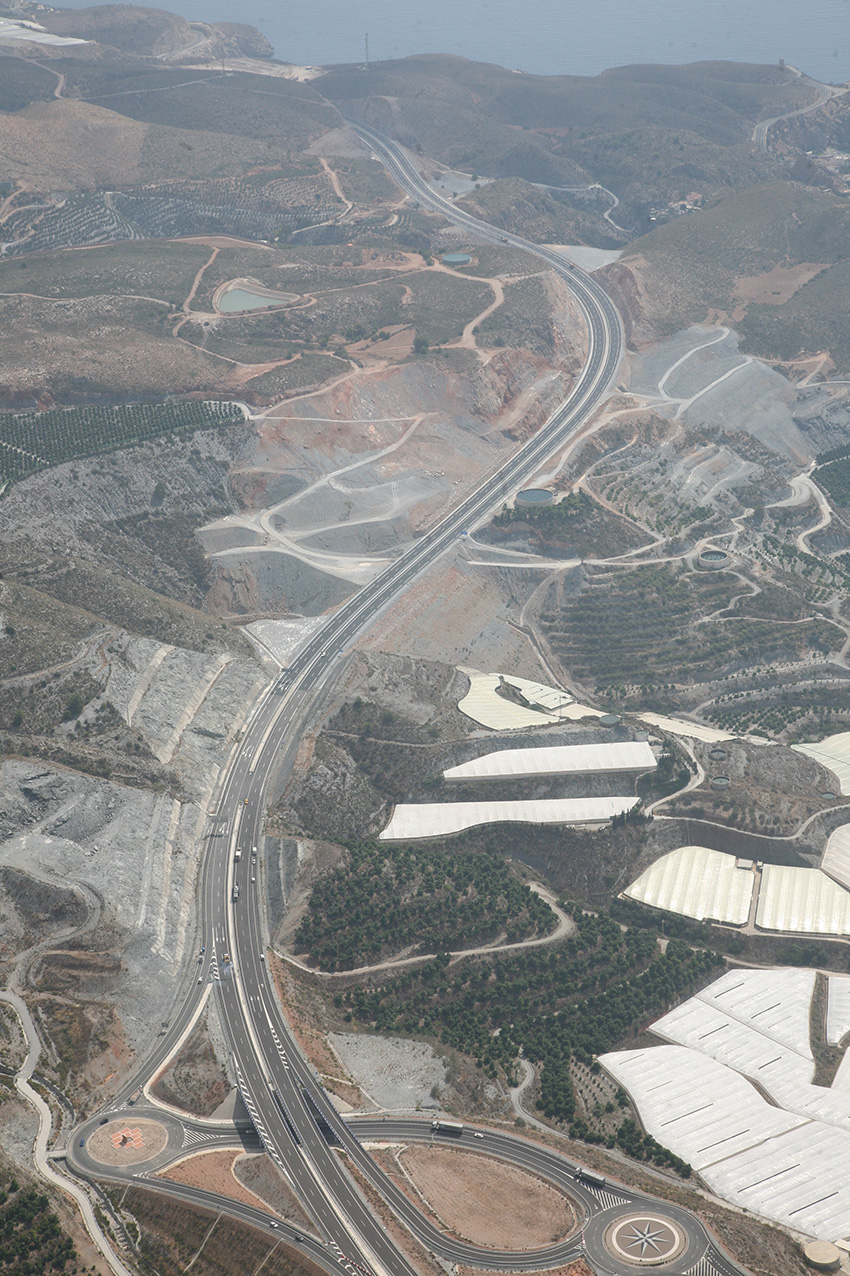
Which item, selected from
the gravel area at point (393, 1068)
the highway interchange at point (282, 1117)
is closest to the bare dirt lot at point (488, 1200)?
the highway interchange at point (282, 1117)

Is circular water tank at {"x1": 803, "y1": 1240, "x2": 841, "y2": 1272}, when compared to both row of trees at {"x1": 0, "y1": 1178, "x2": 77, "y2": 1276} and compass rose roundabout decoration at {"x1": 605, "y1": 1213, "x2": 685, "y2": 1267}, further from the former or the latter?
row of trees at {"x1": 0, "y1": 1178, "x2": 77, "y2": 1276}

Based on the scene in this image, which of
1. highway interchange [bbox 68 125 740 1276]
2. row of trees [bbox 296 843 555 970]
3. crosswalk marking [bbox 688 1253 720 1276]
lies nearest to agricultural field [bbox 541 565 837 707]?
highway interchange [bbox 68 125 740 1276]

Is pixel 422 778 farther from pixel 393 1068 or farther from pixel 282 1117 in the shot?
pixel 282 1117

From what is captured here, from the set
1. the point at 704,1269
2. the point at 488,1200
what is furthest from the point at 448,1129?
the point at 704,1269

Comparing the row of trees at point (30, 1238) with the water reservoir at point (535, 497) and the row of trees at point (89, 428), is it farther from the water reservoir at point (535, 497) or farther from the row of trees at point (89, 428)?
the water reservoir at point (535, 497)

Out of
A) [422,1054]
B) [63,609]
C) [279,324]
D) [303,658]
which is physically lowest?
[422,1054]

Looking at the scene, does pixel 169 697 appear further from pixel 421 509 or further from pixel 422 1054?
pixel 421 509

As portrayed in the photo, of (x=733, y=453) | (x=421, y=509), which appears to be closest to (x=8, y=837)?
(x=421, y=509)
